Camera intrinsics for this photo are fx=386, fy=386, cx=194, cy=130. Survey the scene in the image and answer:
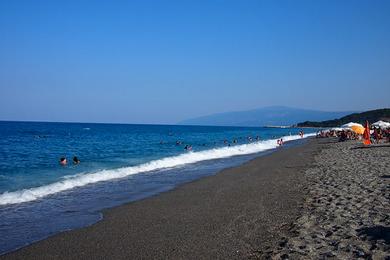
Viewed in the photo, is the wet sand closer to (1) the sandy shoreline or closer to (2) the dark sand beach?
(2) the dark sand beach

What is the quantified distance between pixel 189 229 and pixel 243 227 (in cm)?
111

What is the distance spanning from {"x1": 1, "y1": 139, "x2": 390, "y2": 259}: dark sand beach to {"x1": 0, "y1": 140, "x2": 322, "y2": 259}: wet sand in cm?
2

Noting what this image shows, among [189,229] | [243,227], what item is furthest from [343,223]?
[189,229]

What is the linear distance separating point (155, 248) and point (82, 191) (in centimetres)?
777

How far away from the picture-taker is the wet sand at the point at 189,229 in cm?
657

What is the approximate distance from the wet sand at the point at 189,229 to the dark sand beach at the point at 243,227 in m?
0.02

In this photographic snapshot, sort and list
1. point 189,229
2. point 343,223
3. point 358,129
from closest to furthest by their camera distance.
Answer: point 343,223
point 189,229
point 358,129


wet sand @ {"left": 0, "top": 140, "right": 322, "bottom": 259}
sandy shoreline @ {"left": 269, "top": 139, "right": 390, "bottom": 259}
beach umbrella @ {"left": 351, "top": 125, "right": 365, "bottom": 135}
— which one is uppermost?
beach umbrella @ {"left": 351, "top": 125, "right": 365, "bottom": 135}

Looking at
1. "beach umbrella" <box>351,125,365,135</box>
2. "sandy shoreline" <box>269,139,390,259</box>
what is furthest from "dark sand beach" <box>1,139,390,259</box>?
"beach umbrella" <box>351,125,365,135</box>

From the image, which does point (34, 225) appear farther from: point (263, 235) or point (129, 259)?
point (263, 235)

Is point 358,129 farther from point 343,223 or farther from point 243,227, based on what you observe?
point 243,227

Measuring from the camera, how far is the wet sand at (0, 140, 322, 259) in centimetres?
657

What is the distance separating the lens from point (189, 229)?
7922mm

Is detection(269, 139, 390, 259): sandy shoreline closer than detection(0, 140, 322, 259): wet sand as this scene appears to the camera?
Yes
